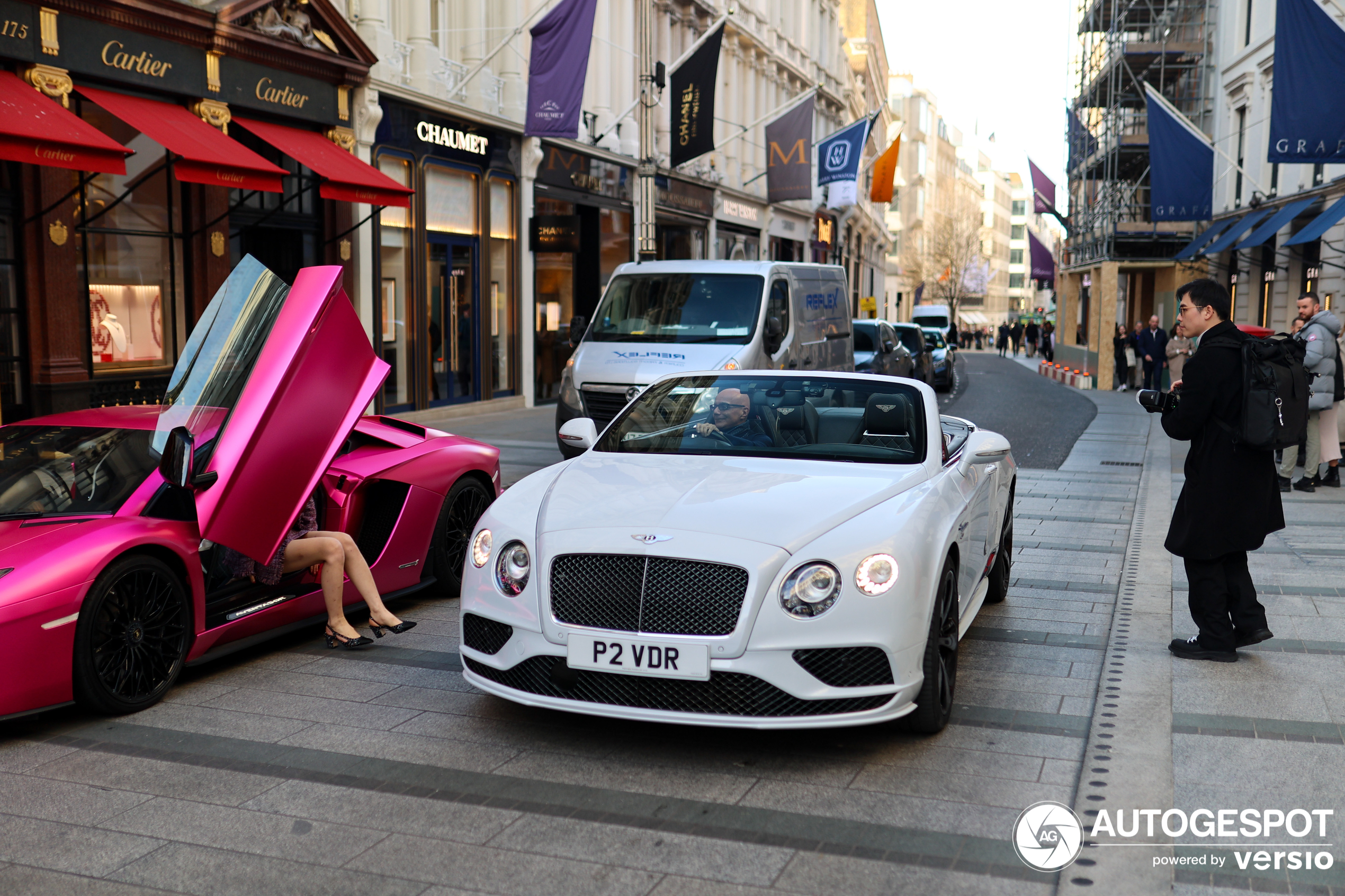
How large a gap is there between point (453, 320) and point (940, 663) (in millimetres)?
16663

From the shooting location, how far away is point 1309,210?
92.1ft

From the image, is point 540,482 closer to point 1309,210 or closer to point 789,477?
point 789,477

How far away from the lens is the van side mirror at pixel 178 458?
5.23 m

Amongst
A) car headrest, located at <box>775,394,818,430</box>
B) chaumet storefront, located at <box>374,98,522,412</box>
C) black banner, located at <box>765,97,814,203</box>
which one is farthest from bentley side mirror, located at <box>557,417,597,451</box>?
black banner, located at <box>765,97,814,203</box>

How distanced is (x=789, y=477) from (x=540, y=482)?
1080 millimetres

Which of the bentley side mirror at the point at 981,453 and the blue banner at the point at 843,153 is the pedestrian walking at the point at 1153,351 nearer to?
the blue banner at the point at 843,153

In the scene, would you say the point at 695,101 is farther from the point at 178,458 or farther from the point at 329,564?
the point at 178,458

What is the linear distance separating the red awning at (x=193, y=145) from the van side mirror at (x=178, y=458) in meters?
8.57

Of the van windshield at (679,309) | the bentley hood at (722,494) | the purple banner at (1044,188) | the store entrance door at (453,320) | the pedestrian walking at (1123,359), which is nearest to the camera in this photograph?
the bentley hood at (722,494)

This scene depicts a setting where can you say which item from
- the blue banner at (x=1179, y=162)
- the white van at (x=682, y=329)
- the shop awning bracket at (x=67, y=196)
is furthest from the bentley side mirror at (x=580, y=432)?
the blue banner at (x=1179, y=162)

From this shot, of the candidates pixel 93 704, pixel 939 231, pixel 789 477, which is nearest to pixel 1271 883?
pixel 789 477

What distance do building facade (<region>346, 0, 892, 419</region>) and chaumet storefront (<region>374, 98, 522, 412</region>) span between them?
3cm

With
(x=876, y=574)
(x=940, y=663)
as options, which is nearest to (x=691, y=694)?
(x=876, y=574)

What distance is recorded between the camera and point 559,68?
18953mm
